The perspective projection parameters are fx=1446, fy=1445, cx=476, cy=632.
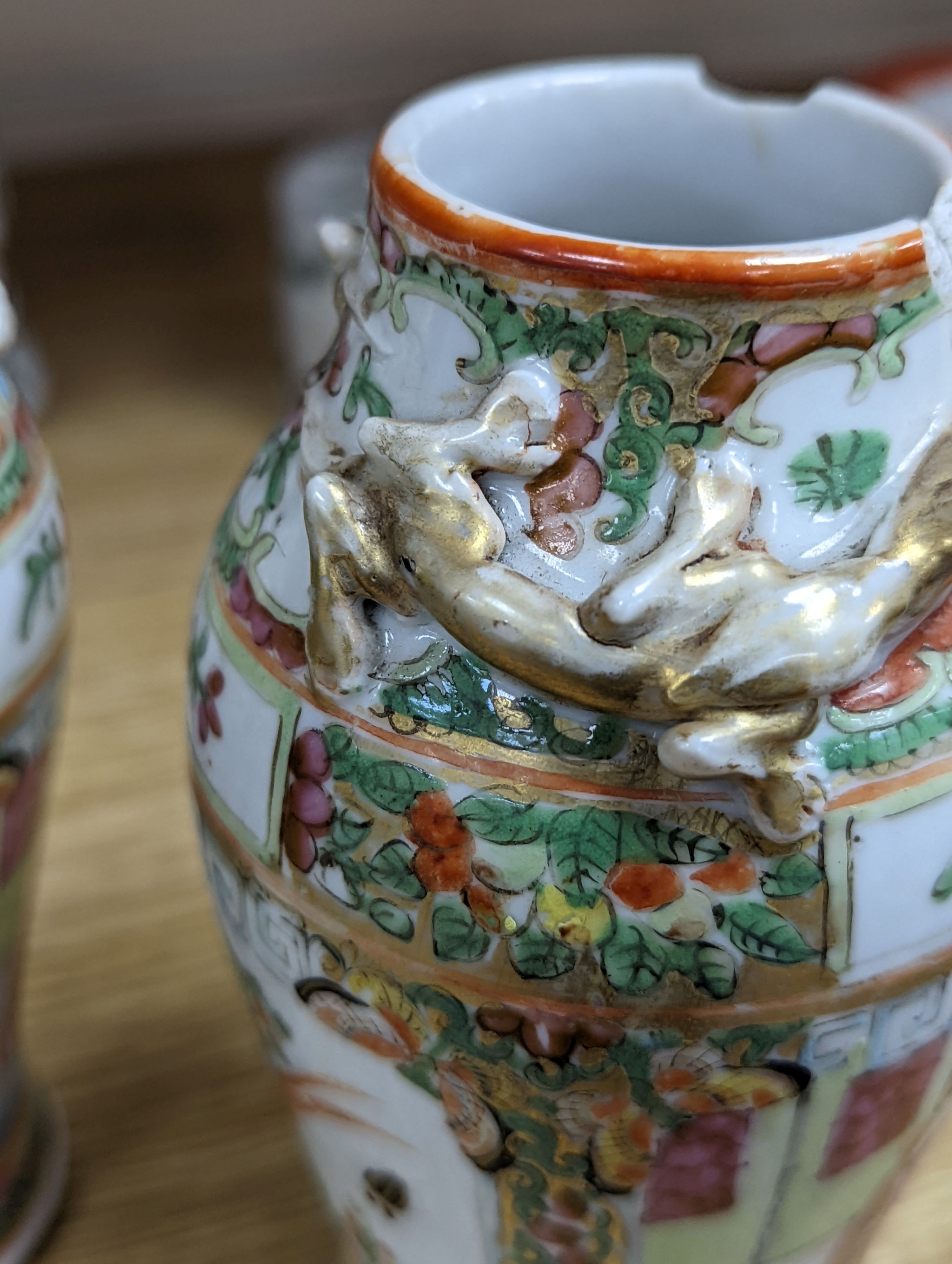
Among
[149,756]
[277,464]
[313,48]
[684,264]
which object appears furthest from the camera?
[313,48]

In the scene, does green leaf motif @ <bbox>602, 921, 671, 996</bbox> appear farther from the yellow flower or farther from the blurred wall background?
the blurred wall background

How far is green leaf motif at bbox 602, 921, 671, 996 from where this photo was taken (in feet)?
1.29

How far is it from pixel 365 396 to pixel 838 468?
0.46 feet

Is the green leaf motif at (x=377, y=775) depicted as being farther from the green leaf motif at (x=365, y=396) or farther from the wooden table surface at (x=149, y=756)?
the wooden table surface at (x=149, y=756)

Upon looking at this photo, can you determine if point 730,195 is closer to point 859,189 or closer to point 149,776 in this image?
point 859,189

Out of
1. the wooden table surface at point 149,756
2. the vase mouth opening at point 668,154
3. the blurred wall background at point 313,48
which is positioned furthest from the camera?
the blurred wall background at point 313,48

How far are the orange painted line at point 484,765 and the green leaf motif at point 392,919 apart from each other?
0.05 m

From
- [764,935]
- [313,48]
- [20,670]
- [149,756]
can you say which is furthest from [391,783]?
[313,48]

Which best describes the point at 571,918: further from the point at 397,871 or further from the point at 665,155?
the point at 665,155

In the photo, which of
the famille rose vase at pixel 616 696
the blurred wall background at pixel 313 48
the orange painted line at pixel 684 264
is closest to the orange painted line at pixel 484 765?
the famille rose vase at pixel 616 696

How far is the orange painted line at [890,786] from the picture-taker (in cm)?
39

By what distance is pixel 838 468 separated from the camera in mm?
396

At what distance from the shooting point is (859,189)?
0.49 metres

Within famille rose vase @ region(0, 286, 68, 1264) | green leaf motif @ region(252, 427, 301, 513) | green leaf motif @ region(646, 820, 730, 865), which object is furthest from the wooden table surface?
green leaf motif @ region(252, 427, 301, 513)
